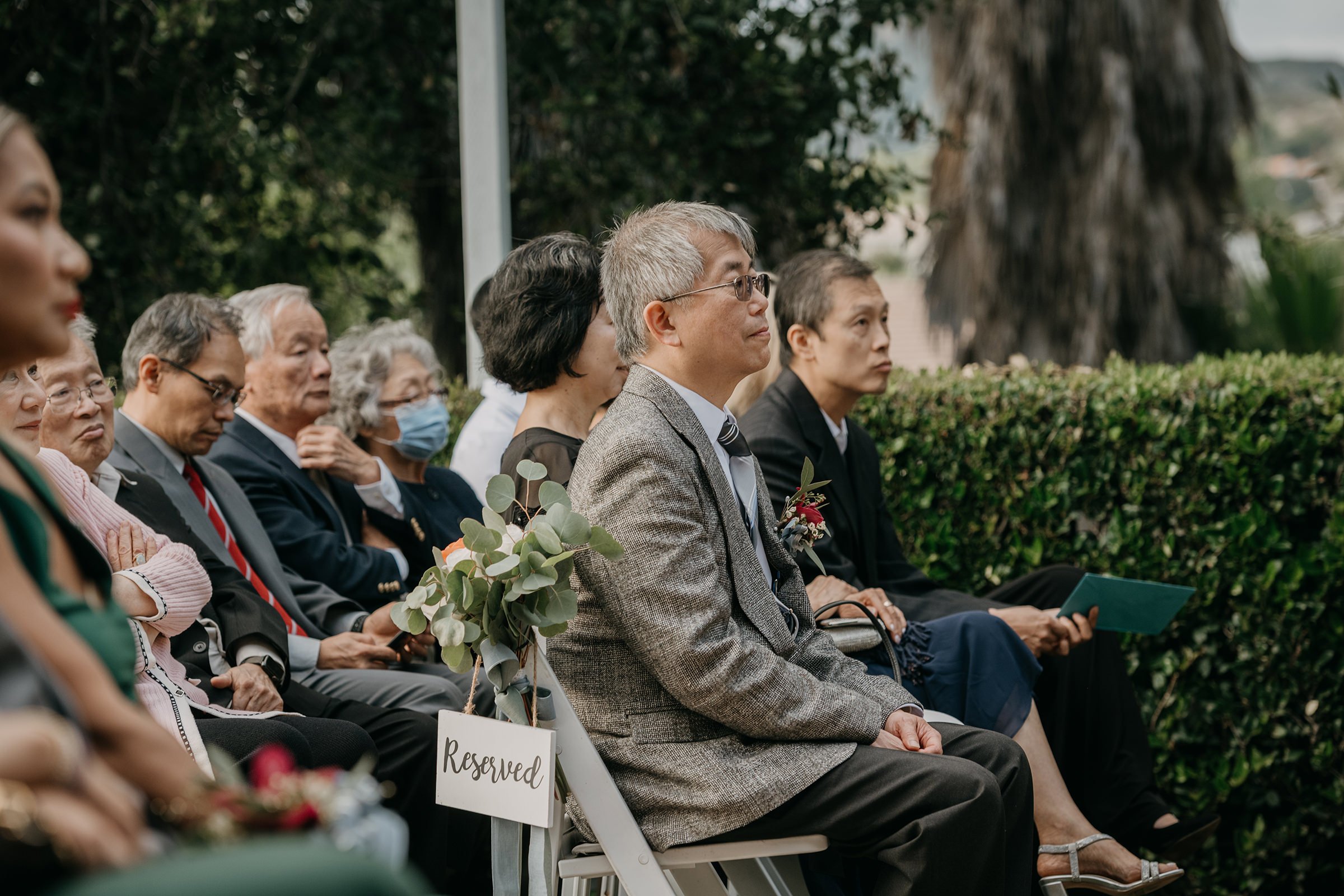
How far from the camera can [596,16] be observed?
6.94 metres

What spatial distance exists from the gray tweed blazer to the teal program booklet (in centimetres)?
116

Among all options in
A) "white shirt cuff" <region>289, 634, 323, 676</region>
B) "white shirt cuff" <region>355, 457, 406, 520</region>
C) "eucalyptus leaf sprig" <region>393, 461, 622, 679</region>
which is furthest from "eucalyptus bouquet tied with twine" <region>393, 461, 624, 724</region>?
"white shirt cuff" <region>355, 457, 406, 520</region>

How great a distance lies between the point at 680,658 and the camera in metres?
2.52

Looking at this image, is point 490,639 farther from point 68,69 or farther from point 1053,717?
point 68,69

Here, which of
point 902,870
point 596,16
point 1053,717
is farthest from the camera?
point 596,16

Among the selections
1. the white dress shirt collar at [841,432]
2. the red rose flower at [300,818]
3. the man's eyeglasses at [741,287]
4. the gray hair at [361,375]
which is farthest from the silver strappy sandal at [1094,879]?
the gray hair at [361,375]

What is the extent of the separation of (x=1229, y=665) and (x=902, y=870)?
2.65 m

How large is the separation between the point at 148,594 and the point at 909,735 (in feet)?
5.67

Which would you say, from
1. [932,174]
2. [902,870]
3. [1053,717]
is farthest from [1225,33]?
[902,870]

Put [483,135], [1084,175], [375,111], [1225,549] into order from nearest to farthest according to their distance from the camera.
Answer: [1225,549]
[483,135]
[375,111]
[1084,175]

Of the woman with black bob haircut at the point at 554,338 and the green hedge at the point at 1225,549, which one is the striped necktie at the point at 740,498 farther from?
the green hedge at the point at 1225,549

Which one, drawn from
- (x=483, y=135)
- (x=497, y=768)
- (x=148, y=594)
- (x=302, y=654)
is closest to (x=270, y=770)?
(x=497, y=768)

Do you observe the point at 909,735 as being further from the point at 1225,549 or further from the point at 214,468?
the point at 1225,549

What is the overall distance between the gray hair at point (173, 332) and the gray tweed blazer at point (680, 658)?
1.59 metres
